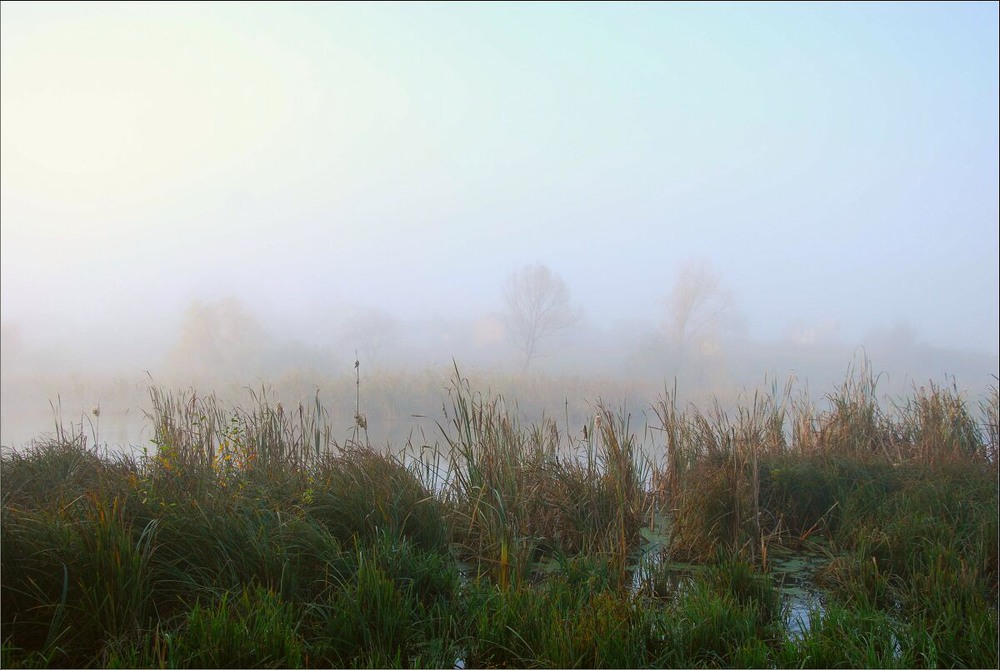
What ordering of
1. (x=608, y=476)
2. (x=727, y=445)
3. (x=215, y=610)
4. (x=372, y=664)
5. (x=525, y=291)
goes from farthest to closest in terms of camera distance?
(x=525, y=291)
(x=727, y=445)
(x=608, y=476)
(x=215, y=610)
(x=372, y=664)

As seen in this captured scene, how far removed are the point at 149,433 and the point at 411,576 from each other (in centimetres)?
355

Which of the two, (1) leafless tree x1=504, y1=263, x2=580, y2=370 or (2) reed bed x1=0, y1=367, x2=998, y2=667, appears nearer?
(2) reed bed x1=0, y1=367, x2=998, y2=667

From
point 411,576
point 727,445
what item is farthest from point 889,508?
point 411,576

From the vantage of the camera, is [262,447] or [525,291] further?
[525,291]

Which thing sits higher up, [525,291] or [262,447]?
[525,291]

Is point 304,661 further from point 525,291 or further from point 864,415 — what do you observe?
point 525,291

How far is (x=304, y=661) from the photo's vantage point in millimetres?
2453

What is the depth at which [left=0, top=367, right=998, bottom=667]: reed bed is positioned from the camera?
8.20 feet

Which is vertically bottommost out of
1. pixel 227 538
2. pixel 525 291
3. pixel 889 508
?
pixel 889 508

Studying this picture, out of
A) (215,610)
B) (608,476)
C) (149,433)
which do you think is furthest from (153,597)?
(149,433)

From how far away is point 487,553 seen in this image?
3645mm

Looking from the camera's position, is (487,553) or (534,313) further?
(534,313)

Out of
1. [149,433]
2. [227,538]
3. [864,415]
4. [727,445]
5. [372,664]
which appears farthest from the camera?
[864,415]

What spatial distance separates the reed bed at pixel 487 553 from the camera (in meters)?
2.50
